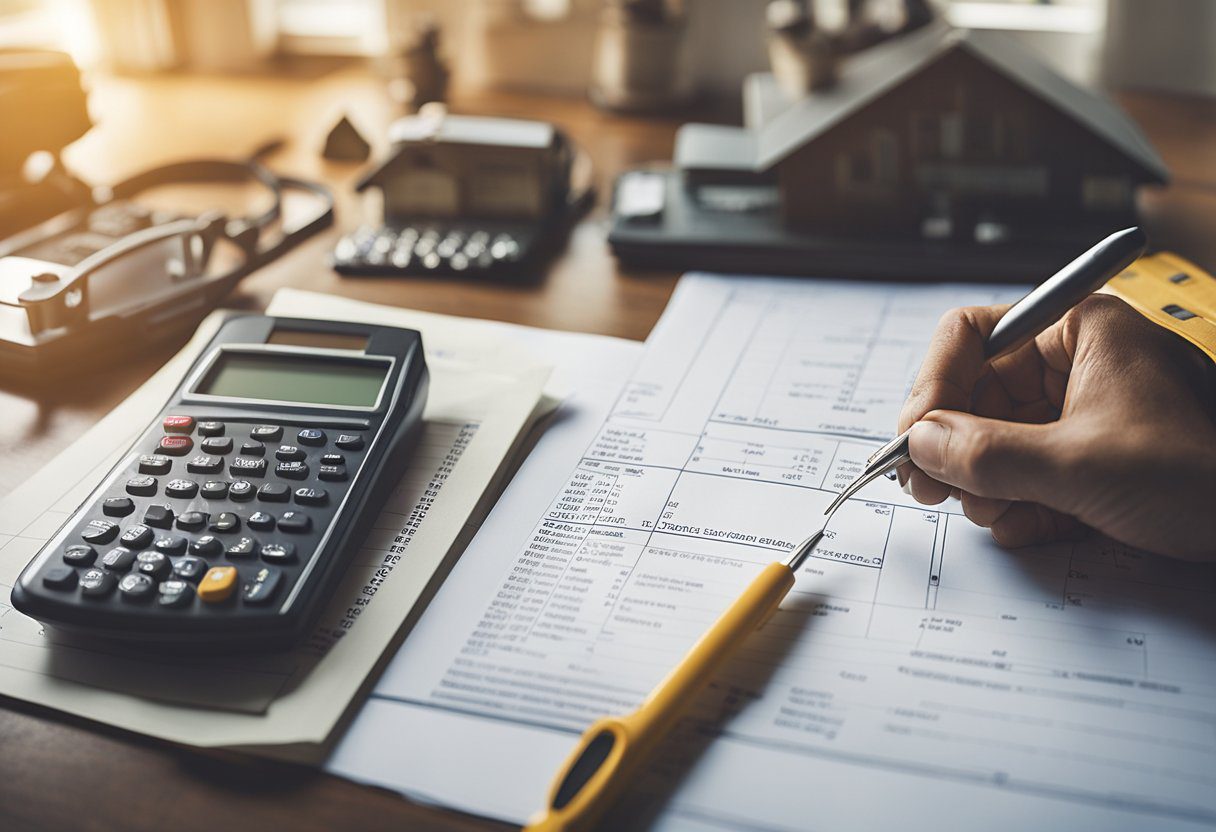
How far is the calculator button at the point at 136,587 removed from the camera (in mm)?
431

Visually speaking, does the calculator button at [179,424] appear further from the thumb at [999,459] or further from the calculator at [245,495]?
the thumb at [999,459]

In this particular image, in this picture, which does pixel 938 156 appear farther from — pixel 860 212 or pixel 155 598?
pixel 155 598

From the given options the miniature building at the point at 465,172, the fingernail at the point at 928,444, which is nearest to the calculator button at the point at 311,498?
the fingernail at the point at 928,444

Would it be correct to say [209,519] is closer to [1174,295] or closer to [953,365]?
[953,365]

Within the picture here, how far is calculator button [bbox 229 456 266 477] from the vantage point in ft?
1.65

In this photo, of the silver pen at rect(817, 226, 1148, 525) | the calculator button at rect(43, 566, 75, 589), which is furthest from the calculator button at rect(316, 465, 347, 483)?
the silver pen at rect(817, 226, 1148, 525)

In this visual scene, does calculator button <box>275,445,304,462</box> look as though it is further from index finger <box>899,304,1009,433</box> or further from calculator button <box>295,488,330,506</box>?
index finger <box>899,304,1009,433</box>

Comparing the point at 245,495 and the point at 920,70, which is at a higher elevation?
the point at 920,70

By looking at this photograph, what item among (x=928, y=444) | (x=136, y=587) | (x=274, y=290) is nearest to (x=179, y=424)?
(x=136, y=587)

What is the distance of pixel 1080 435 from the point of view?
443 mm

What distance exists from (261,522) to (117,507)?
0.23ft

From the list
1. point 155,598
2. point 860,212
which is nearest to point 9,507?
point 155,598

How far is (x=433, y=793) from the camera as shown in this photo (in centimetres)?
38

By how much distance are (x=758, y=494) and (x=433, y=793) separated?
0.22 meters
